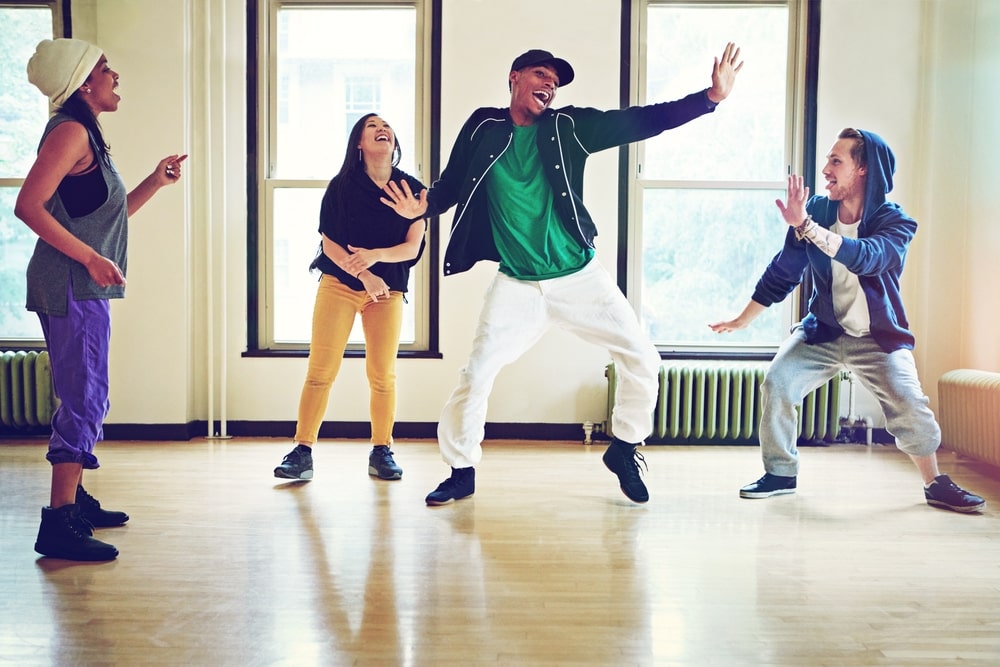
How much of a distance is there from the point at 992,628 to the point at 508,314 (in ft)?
6.04

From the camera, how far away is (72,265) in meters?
2.58

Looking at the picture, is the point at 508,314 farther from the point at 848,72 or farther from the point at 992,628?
the point at 848,72

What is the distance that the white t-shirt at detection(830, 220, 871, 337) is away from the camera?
337 cm

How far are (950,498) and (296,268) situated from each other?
12.1ft

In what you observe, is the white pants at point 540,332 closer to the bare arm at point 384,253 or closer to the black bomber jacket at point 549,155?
the black bomber jacket at point 549,155

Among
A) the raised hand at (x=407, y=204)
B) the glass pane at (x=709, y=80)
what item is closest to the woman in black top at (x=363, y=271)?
the raised hand at (x=407, y=204)

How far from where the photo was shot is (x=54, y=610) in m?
2.19

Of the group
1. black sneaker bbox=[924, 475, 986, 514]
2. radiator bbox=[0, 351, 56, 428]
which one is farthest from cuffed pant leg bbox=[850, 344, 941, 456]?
radiator bbox=[0, 351, 56, 428]

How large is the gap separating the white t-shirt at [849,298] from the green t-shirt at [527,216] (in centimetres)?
101

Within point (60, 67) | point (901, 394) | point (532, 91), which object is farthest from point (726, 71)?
point (60, 67)

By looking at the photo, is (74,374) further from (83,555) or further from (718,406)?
(718,406)

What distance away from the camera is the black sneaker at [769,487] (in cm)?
356

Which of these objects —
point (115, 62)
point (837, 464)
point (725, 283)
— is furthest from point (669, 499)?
point (115, 62)

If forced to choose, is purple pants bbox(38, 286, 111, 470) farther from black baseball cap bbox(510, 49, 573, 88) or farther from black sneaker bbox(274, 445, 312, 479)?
black baseball cap bbox(510, 49, 573, 88)
